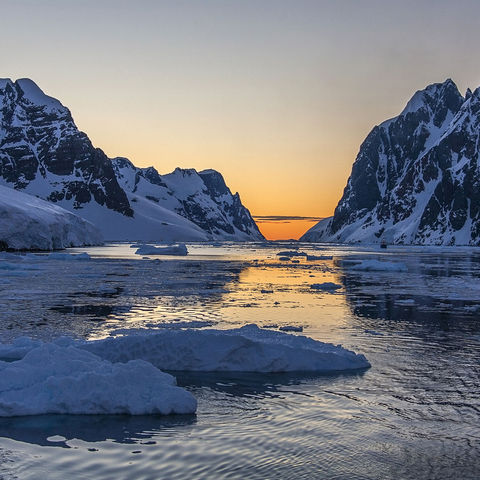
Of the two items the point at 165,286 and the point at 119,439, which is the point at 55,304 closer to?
the point at 165,286

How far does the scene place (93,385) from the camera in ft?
36.4

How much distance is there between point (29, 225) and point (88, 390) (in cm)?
9457

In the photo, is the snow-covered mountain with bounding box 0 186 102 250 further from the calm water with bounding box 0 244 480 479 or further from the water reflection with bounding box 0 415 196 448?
the water reflection with bounding box 0 415 196 448

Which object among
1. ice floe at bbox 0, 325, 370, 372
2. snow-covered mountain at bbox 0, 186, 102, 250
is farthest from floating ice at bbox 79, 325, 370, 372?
snow-covered mountain at bbox 0, 186, 102, 250

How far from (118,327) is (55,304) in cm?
760

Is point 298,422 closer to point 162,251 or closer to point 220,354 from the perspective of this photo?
point 220,354

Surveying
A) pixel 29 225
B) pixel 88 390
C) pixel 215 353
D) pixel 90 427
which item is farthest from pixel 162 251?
pixel 90 427

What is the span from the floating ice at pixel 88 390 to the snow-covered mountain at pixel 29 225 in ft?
292

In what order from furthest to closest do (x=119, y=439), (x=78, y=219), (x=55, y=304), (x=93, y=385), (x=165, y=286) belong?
(x=78, y=219) < (x=165, y=286) < (x=55, y=304) < (x=93, y=385) < (x=119, y=439)

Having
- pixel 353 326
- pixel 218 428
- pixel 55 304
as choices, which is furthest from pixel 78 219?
pixel 218 428

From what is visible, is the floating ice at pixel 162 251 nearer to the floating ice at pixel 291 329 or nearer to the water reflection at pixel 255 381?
the floating ice at pixel 291 329

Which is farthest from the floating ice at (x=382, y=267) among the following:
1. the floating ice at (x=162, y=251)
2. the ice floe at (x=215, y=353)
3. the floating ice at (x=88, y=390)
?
the floating ice at (x=88, y=390)

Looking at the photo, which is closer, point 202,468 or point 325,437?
point 202,468

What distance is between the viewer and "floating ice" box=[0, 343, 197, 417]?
10.8 metres
